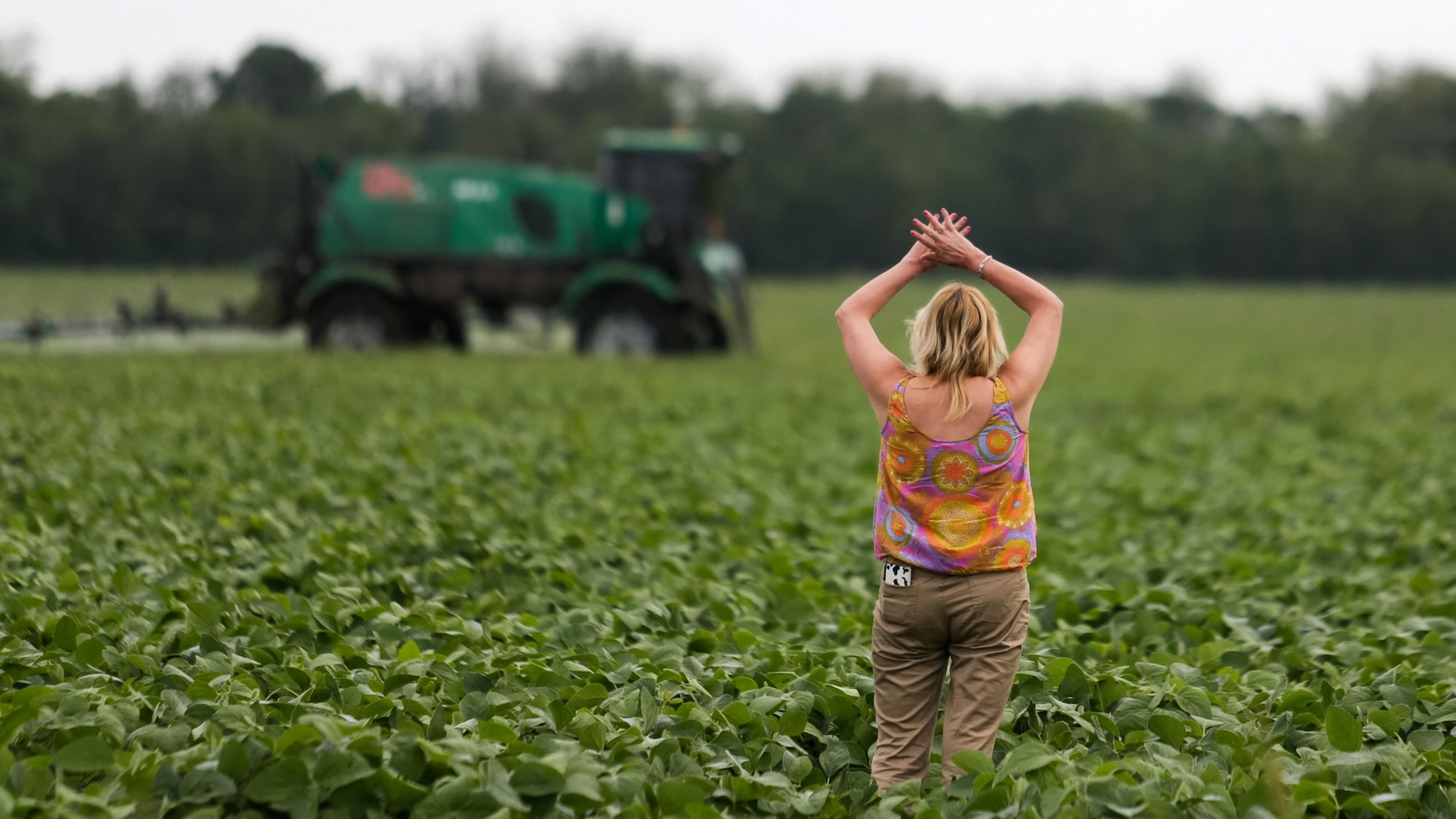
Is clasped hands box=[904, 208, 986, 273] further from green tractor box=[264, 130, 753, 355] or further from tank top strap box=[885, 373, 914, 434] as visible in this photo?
green tractor box=[264, 130, 753, 355]

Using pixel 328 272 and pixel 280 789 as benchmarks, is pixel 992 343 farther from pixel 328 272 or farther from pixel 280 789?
pixel 328 272

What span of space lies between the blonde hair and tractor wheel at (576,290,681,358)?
17.4m

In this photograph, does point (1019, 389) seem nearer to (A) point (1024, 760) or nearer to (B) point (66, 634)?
(A) point (1024, 760)

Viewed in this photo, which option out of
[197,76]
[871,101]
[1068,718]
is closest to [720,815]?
[1068,718]

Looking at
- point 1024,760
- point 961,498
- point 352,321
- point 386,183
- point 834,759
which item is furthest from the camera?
point 386,183

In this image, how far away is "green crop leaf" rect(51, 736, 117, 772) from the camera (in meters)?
3.73

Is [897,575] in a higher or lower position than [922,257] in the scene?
lower

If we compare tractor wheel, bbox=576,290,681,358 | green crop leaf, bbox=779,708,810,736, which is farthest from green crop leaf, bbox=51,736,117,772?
tractor wheel, bbox=576,290,681,358

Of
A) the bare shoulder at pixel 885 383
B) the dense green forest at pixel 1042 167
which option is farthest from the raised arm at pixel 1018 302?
the dense green forest at pixel 1042 167

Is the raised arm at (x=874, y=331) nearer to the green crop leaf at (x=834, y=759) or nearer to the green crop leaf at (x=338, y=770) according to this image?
the green crop leaf at (x=834, y=759)

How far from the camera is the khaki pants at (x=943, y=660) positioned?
13.4ft

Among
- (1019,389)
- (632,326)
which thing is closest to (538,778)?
(1019,389)

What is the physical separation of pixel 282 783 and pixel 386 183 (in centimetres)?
1927

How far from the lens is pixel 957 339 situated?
4082mm
